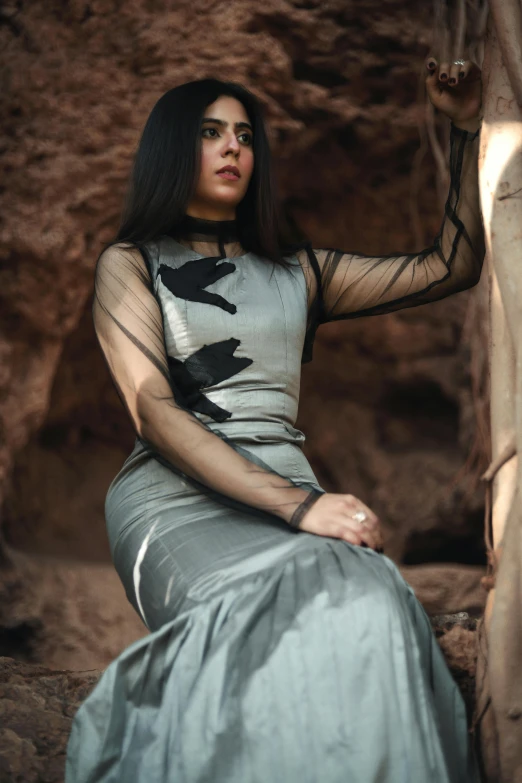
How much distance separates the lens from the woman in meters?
1.50

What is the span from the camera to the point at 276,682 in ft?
4.97

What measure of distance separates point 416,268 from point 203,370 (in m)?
0.59

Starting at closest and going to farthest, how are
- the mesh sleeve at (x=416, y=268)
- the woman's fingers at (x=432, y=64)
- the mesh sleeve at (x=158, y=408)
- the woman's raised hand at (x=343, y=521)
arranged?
1. the woman's raised hand at (x=343, y=521)
2. the mesh sleeve at (x=158, y=408)
3. the woman's fingers at (x=432, y=64)
4. the mesh sleeve at (x=416, y=268)

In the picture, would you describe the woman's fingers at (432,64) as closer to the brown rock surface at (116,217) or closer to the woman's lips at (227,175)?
the woman's lips at (227,175)

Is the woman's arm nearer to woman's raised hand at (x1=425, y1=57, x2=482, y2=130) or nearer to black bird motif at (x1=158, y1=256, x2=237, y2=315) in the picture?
woman's raised hand at (x1=425, y1=57, x2=482, y2=130)

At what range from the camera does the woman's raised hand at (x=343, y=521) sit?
67.1 inches

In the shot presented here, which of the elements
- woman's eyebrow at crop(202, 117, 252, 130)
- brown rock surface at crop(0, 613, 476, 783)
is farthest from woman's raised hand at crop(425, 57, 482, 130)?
brown rock surface at crop(0, 613, 476, 783)

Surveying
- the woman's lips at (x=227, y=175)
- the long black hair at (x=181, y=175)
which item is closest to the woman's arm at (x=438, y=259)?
the long black hair at (x=181, y=175)

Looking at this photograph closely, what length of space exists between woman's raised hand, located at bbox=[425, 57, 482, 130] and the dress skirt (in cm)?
100

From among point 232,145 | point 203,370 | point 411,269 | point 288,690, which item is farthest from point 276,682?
point 232,145

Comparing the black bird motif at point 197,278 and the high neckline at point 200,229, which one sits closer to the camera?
the black bird motif at point 197,278

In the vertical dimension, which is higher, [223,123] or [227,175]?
[223,123]

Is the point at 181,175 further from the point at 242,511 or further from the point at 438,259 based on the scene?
the point at 242,511

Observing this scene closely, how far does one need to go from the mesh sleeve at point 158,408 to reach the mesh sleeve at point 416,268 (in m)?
0.45
